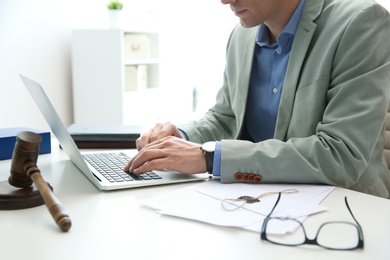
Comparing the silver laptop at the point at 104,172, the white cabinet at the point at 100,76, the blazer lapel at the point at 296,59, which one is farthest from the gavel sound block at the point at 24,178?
the white cabinet at the point at 100,76

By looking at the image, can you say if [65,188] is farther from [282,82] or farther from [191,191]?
[282,82]

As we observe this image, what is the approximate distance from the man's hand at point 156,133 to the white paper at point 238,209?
29 cm

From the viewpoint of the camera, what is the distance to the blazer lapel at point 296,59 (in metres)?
1.24

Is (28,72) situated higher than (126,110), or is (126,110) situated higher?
(28,72)

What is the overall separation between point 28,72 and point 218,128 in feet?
6.22

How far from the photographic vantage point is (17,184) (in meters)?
0.88

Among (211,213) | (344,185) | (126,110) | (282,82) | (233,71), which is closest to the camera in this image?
(211,213)

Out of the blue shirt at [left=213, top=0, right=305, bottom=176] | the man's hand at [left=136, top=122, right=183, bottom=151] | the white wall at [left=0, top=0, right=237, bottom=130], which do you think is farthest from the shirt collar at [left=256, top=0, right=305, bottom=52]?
the white wall at [left=0, top=0, right=237, bottom=130]

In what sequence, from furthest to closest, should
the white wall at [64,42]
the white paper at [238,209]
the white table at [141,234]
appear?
the white wall at [64,42] → the white paper at [238,209] → the white table at [141,234]

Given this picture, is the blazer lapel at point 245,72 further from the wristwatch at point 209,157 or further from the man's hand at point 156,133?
the wristwatch at point 209,157

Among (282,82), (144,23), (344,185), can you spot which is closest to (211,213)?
(344,185)

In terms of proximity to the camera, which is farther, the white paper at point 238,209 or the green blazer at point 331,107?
→ the green blazer at point 331,107

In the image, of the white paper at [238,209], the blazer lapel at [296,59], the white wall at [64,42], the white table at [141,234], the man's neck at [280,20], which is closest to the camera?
the white table at [141,234]

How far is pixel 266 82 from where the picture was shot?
4.73 ft
